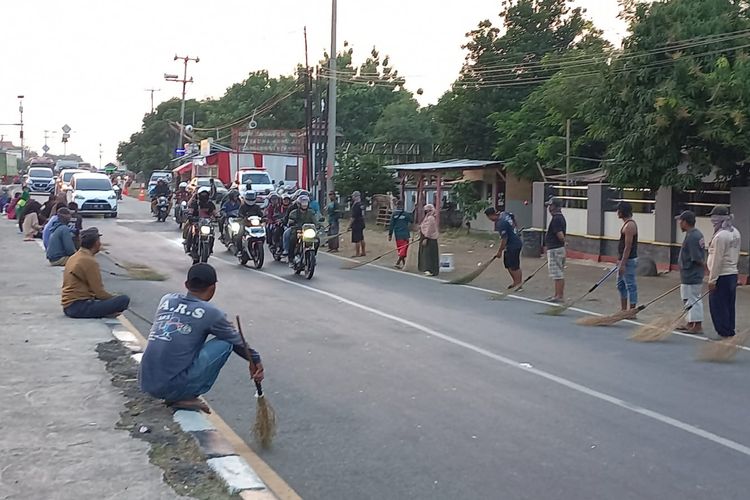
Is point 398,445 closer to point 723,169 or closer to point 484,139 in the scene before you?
point 723,169

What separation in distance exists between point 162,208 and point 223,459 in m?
32.4

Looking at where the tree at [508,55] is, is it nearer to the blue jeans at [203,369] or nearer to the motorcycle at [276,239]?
the motorcycle at [276,239]

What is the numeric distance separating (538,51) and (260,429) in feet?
118

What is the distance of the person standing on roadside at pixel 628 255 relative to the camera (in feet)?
44.1

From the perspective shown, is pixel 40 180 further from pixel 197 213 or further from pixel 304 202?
pixel 304 202

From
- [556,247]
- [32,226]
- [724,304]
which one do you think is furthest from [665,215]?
[32,226]

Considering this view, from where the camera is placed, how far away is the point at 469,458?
6301 millimetres

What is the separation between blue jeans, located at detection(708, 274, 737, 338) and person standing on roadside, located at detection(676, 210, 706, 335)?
469 millimetres

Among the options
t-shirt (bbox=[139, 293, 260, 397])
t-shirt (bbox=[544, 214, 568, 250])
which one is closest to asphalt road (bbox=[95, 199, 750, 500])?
t-shirt (bbox=[139, 293, 260, 397])

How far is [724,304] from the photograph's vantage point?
1148 centimetres

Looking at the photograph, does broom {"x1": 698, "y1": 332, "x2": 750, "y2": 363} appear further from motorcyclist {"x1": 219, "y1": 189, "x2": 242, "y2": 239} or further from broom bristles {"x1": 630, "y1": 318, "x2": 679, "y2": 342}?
motorcyclist {"x1": 219, "y1": 189, "x2": 242, "y2": 239}

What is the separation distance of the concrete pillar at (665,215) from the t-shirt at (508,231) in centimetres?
584

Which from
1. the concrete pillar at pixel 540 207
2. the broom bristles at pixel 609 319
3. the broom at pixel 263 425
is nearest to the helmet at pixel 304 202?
the broom bristles at pixel 609 319

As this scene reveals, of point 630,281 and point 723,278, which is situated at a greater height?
point 723,278
